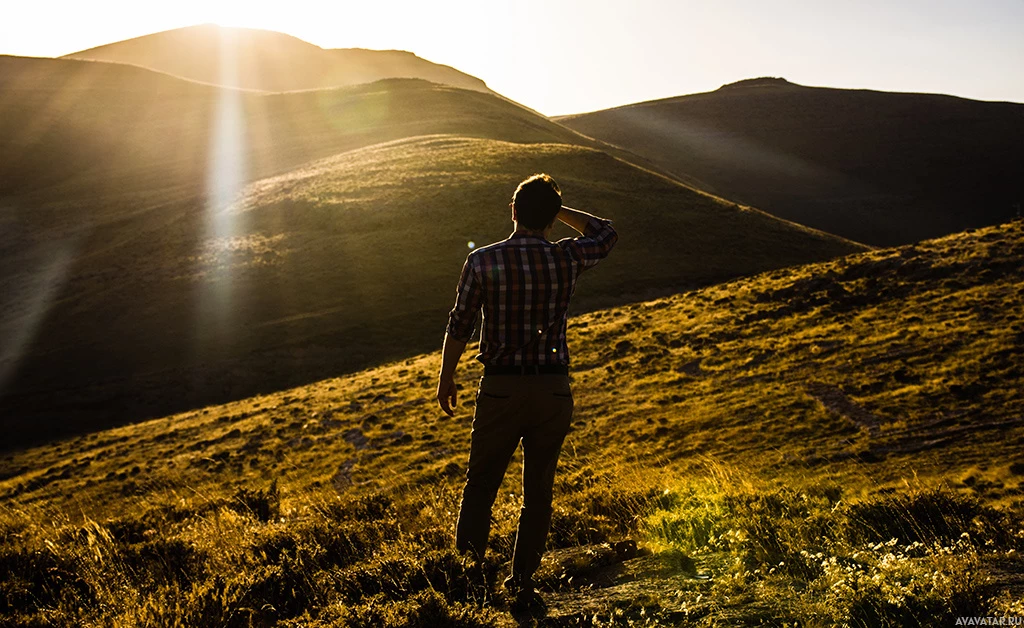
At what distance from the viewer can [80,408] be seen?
41.1m

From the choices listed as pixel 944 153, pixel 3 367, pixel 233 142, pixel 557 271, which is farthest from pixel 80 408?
pixel 944 153

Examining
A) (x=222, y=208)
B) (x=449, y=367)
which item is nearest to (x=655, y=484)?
(x=449, y=367)

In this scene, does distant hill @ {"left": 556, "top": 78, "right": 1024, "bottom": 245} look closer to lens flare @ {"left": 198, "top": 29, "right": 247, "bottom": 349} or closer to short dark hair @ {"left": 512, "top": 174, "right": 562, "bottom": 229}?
lens flare @ {"left": 198, "top": 29, "right": 247, "bottom": 349}

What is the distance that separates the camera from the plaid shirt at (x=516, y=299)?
15.4ft

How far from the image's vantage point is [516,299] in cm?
471

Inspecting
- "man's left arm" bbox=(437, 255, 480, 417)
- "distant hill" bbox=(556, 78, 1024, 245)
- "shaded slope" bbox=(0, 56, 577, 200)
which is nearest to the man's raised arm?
"man's left arm" bbox=(437, 255, 480, 417)

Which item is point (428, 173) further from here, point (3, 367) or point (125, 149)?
point (125, 149)

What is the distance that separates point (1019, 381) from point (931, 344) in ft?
14.0

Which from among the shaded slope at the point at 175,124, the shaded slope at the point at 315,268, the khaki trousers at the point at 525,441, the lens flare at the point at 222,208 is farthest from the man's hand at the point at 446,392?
the shaded slope at the point at 175,124

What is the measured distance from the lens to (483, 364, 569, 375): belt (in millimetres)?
4730

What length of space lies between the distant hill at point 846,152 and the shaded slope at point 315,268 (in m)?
49.5

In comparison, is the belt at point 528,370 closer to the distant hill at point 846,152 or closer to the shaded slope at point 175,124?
the shaded slope at point 175,124

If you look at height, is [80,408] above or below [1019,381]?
below

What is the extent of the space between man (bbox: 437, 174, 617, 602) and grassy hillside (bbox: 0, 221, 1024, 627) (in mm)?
644
